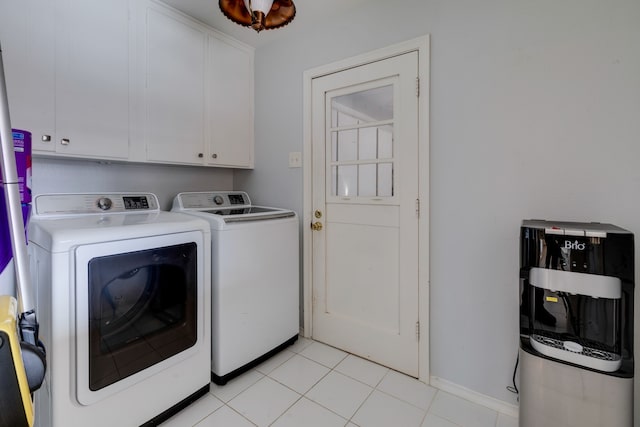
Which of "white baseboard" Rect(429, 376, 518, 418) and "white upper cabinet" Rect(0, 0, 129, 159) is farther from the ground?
"white upper cabinet" Rect(0, 0, 129, 159)

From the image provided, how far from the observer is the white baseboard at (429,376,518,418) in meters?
1.55

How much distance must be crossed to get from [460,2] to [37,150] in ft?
7.72

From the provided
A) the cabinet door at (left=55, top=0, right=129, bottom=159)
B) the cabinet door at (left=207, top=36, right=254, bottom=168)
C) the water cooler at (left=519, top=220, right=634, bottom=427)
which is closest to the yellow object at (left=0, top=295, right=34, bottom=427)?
the cabinet door at (left=55, top=0, right=129, bottom=159)

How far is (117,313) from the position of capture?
4.51ft

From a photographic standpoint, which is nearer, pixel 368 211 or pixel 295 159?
pixel 368 211

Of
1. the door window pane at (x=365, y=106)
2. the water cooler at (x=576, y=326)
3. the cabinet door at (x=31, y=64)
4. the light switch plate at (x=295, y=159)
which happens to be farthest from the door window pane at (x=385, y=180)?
the cabinet door at (x=31, y=64)

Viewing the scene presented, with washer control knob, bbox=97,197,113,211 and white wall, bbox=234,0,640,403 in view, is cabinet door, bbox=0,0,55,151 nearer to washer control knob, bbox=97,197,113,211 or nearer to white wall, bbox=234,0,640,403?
washer control knob, bbox=97,197,113,211

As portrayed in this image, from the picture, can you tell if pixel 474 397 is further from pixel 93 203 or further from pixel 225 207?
pixel 93 203

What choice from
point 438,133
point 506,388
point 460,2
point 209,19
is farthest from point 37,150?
point 506,388

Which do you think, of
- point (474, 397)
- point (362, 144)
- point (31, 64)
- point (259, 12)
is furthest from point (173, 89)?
point (474, 397)

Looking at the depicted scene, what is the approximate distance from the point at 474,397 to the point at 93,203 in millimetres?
2488

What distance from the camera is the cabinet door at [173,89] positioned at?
1918 mm

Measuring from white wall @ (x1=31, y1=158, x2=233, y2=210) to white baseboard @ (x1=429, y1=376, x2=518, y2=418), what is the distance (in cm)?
226

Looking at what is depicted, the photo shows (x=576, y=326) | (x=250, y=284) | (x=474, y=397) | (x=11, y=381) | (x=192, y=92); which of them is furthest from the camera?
(x=192, y=92)
